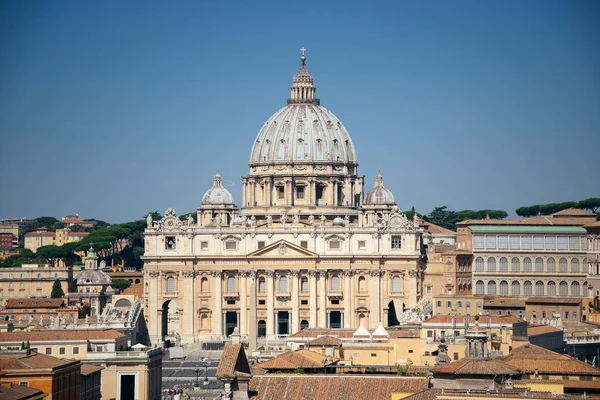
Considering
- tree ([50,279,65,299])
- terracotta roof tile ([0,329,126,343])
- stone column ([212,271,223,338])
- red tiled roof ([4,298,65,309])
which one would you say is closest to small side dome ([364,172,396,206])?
stone column ([212,271,223,338])

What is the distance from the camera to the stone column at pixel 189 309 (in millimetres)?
169500

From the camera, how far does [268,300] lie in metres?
170

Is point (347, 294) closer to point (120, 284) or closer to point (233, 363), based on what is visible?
point (120, 284)

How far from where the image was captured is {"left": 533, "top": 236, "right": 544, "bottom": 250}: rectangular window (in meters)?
171

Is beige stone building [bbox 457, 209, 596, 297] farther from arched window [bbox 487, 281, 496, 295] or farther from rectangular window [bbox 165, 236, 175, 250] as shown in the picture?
rectangular window [bbox 165, 236, 175, 250]

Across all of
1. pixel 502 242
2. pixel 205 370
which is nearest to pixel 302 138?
pixel 502 242

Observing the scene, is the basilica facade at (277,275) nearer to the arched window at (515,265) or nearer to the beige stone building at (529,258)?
the beige stone building at (529,258)

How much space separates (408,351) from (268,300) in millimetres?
61249

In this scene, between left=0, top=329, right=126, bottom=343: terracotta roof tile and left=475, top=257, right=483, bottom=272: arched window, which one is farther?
left=475, top=257, right=483, bottom=272: arched window

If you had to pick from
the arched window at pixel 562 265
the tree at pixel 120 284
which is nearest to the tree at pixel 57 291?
the tree at pixel 120 284

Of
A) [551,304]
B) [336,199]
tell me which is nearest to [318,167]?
[336,199]

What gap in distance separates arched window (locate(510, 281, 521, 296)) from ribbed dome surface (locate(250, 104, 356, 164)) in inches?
1104

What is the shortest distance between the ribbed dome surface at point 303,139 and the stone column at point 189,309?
2408 cm

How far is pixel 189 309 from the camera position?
171m
